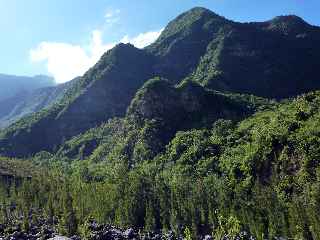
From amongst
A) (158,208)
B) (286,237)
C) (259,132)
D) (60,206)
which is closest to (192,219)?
(158,208)

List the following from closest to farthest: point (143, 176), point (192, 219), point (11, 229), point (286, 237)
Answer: point (286, 237)
point (11, 229)
point (192, 219)
point (143, 176)

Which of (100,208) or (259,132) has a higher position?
(259,132)

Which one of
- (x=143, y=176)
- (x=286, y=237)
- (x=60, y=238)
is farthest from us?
(x=143, y=176)

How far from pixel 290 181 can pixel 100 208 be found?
61936 millimetres

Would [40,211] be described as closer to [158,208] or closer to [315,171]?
[158,208]

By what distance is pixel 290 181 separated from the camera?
160 m

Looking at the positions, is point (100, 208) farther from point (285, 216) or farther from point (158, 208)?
point (285, 216)

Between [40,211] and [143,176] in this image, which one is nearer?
[40,211]

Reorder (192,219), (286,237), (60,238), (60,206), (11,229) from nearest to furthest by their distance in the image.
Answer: (60,238)
(286,237)
(11,229)
(192,219)
(60,206)

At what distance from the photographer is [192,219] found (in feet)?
505

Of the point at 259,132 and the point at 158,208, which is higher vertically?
the point at 259,132

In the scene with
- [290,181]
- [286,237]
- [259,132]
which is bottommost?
[286,237]

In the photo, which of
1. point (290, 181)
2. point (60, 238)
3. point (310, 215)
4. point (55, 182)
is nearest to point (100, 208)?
point (55, 182)

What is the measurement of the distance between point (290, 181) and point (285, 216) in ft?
68.6
